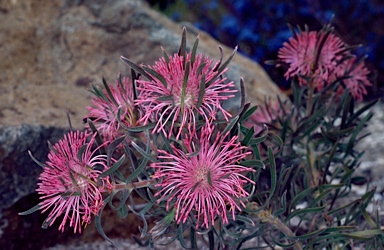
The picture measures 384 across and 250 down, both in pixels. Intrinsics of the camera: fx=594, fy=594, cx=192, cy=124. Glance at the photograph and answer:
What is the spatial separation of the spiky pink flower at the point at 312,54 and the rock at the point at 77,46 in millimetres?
607

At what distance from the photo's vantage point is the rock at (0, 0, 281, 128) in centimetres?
221

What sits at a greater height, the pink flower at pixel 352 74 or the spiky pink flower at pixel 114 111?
the pink flower at pixel 352 74

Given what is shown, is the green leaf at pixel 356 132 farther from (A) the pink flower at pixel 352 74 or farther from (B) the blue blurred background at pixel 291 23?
(B) the blue blurred background at pixel 291 23

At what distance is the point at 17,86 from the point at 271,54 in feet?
7.58

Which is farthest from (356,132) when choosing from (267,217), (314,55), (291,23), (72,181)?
(291,23)

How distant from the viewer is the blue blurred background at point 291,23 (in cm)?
391

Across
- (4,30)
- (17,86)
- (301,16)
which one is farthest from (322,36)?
(301,16)

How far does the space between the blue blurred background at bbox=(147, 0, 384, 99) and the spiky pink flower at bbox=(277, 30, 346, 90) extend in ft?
7.67

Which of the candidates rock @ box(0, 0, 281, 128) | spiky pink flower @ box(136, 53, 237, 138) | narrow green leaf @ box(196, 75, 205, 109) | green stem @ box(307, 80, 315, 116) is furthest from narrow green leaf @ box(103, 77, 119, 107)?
rock @ box(0, 0, 281, 128)

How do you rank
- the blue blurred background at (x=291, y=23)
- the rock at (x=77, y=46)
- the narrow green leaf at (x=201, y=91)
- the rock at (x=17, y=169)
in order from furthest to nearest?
the blue blurred background at (x=291, y=23) → the rock at (x=77, y=46) → the rock at (x=17, y=169) → the narrow green leaf at (x=201, y=91)

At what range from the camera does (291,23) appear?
4.11 meters

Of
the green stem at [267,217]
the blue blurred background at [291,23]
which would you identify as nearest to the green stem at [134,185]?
the green stem at [267,217]

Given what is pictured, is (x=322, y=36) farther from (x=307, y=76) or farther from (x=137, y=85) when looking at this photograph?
(x=137, y=85)

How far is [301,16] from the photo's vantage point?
400 centimetres
